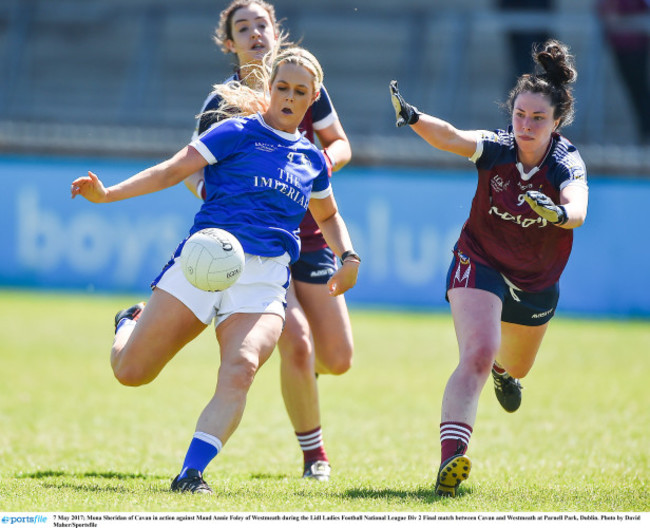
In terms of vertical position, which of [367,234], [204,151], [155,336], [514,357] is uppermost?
[204,151]

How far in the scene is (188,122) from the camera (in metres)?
17.4

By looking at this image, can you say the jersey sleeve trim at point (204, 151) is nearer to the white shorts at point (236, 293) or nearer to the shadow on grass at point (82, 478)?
the white shorts at point (236, 293)

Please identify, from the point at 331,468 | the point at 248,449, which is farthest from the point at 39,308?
the point at 331,468

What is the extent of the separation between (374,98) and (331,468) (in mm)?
13951

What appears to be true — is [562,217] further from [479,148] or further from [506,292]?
[506,292]

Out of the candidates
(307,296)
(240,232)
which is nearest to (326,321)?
(307,296)

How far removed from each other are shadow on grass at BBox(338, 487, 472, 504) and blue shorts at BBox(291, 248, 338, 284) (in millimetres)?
1492

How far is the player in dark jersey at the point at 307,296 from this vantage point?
607cm

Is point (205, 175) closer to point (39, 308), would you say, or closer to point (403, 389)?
point (403, 389)

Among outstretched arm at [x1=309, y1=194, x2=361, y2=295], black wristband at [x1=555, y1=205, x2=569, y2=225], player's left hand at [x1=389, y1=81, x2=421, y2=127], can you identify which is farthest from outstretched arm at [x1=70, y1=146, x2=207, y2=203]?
black wristband at [x1=555, y1=205, x2=569, y2=225]

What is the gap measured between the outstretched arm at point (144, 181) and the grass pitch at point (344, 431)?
1472 mm
